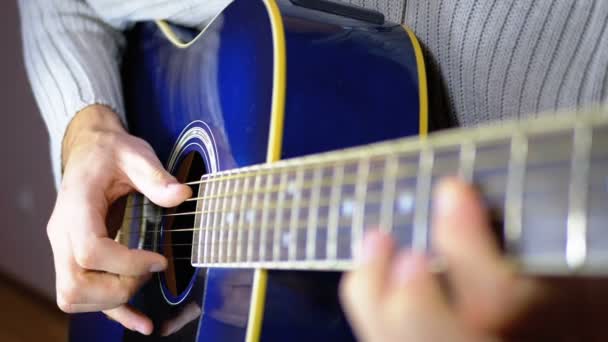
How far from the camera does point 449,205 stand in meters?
0.37

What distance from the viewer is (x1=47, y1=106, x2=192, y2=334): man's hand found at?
0.77 m

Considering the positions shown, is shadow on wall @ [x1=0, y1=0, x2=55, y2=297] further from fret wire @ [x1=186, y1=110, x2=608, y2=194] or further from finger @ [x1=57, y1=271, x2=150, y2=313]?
fret wire @ [x1=186, y1=110, x2=608, y2=194]

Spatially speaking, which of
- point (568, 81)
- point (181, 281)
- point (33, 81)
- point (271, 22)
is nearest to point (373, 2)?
point (271, 22)

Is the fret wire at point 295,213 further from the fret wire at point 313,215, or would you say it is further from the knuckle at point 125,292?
the knuckle at point 125,292

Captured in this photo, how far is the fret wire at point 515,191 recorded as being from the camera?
14.1 inches

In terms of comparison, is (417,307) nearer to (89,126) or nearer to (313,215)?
(313,215)

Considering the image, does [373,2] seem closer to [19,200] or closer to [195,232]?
[195,232]

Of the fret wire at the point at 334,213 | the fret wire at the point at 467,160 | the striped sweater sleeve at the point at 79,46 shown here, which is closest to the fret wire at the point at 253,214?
the fret wire at the point at 334,213

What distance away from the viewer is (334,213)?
0.47 m

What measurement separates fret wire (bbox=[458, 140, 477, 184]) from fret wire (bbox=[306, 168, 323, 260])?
0.13 metres

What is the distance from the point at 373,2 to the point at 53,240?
527mm

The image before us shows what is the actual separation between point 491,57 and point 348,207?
0.93ft

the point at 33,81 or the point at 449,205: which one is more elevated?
the point at 33,81

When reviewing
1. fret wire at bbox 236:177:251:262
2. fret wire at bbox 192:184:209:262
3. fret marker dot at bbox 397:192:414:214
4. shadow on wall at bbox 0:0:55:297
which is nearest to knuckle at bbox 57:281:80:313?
fret wire at bbox 192:184:209:262
